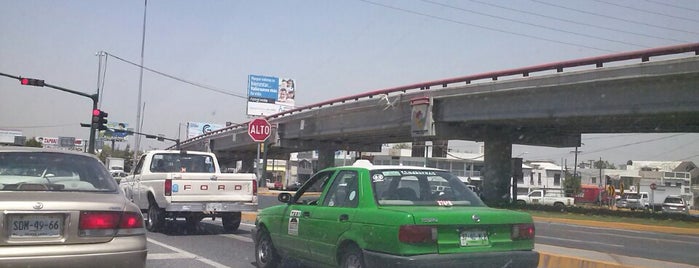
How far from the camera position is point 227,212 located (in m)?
14.0

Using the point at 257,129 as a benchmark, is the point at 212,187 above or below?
below

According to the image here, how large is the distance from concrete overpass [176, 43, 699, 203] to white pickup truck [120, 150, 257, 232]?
15489mm

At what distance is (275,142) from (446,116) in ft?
68.0

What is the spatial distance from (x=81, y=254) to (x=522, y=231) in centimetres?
431

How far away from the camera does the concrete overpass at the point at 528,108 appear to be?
74.5 feet

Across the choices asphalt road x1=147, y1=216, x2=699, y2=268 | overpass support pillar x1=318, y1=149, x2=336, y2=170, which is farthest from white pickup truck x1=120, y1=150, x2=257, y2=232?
overpass support pillar x1=318, y1=149, x2=336, y2=170

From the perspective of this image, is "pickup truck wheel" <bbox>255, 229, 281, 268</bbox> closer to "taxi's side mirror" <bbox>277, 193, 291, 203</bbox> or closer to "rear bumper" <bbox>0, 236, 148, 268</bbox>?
"taxi's side mirror" <bbox>277, 193, 291, 203</bbox>

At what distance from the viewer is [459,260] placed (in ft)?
20.1

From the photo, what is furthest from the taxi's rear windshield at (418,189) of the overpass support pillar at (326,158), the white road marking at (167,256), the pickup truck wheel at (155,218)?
the overpass support pillar at (326,158)

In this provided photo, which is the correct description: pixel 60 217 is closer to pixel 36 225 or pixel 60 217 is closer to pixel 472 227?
pixel 36 225

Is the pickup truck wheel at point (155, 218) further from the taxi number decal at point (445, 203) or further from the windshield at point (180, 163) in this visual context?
the taxi number decal at point (445, 203)

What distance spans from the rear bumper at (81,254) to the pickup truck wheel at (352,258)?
2.09 metres

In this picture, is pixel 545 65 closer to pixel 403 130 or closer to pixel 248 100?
pixel 403 130

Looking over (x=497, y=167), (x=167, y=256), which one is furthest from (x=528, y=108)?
(x=167, y=256)
